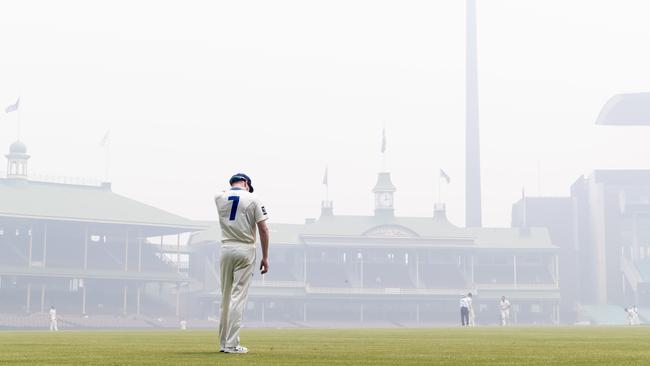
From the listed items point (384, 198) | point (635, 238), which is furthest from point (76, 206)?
point (635, 238)

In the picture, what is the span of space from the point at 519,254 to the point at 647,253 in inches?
589

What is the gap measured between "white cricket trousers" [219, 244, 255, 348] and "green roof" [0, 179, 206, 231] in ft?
223

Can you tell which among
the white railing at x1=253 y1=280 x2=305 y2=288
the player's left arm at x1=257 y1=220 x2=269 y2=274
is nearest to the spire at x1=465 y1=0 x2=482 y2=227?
the white railing at x1=253 y1=280 x2=305 y2=288

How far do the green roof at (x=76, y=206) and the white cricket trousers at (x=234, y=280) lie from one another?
6797cm

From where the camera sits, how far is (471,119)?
12006 centimetres

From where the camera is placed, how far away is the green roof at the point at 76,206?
79438mm

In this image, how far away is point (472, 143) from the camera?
393 feet

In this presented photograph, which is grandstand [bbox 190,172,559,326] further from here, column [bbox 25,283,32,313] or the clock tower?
column [bbox 25,283,32,313]

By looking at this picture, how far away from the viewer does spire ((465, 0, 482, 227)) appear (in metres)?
120

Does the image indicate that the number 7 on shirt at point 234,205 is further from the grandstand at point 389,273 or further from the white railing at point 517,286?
the white railing at point 517,286

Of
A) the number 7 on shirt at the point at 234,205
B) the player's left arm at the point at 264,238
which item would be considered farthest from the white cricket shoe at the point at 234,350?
the number 7 on shirt at the point at 234,205

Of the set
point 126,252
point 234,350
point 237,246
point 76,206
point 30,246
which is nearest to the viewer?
point 237,246

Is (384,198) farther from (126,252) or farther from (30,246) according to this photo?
(30,246)

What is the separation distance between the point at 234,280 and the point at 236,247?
1.25 feet
